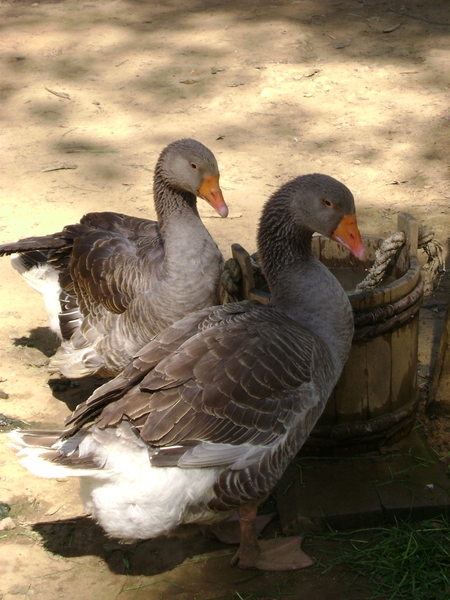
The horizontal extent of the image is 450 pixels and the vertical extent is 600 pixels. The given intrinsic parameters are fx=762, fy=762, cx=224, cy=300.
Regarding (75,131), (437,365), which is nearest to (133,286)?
(437,365)

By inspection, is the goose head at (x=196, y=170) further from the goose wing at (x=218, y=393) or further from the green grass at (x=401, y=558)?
the green grass at (x=401, y=558)

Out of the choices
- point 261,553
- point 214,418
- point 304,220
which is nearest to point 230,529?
point 261,553

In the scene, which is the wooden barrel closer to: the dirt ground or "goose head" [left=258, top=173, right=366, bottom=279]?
"goose head" [left=258, top=173, right=366, bottom=279]

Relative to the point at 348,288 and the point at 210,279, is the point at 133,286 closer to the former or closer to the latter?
the point at 210,279

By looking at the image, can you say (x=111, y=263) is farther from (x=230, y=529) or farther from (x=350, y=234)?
(x=230, y=529)

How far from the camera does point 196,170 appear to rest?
14.5 feet

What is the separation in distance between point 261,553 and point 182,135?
513cm

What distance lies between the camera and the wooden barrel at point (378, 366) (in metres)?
3.63

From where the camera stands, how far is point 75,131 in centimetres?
816

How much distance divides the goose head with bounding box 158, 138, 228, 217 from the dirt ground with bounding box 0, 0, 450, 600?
1.51 metres

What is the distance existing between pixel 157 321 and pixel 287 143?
376cm

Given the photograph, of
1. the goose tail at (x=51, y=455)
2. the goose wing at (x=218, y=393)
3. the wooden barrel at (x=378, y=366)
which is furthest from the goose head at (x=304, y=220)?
the goose tail at (x=51, y=455)

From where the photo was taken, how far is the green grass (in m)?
3.29

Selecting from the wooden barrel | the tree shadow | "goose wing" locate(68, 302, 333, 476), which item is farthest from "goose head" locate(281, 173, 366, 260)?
the tree shadow
